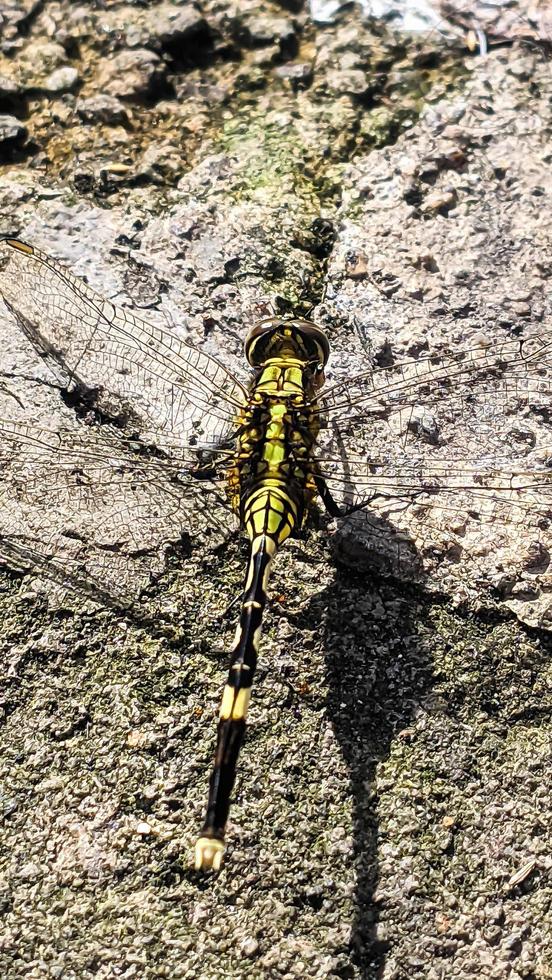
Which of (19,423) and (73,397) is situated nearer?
(19,423)

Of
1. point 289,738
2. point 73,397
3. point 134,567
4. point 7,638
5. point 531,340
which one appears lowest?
point 289,738

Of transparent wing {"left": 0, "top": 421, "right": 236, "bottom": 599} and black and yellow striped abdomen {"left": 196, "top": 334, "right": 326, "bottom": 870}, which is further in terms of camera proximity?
transparent wing {"left": 0, "top": 421, "right": 236, "bottom": 599}

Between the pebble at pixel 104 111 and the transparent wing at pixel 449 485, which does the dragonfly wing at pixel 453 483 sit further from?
the pebble at pixel 104 111

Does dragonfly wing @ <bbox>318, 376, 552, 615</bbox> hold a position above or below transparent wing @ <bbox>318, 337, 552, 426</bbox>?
below

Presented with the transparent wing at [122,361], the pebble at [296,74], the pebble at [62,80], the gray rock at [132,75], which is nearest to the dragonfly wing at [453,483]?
Answer: the transparent wing at [122,361]

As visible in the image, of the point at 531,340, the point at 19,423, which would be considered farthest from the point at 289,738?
the point at 531,340

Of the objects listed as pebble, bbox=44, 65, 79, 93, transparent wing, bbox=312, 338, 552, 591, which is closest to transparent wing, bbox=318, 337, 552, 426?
transparent wing, bbox=312, 338, 552, 591

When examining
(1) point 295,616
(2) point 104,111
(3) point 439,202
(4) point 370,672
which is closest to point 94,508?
(1) point 295,616

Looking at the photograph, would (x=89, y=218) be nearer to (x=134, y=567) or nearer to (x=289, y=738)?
(x=134, y=567)

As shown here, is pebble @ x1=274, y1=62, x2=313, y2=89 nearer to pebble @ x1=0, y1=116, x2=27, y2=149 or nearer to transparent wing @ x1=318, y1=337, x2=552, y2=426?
pebble @ x1=0, y1=116, x2=27, y2=149
